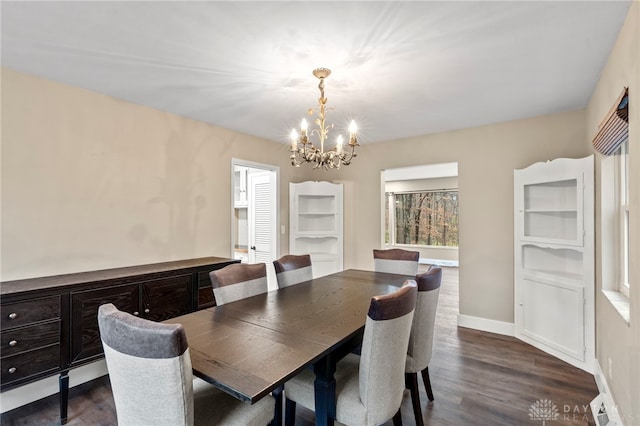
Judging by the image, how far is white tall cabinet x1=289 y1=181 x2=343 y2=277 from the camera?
15.9 ft

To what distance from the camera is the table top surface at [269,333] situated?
1.21 meters

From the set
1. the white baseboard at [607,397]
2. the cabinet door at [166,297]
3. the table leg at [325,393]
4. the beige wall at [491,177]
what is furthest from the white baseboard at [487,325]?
the cabinet door at [166,297]

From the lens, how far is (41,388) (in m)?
2.44

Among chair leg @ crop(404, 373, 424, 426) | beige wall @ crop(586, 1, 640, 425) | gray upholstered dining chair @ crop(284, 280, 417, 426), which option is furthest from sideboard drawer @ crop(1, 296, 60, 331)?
beige wall @ crop(586, 1, 640, 425)

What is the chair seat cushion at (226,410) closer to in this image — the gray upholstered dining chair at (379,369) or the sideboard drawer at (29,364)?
the gray upholstered dining chair at (379,369)

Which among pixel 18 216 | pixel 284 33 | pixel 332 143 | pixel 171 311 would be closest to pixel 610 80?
pixel 284 33

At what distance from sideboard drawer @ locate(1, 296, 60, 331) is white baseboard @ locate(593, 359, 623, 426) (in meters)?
3.71

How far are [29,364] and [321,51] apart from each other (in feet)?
9.29

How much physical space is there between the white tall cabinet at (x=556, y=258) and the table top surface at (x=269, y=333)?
191cm

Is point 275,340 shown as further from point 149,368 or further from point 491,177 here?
point 491,177

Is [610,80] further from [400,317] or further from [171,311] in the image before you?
[171,311]

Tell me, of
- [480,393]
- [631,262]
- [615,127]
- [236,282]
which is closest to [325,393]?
[236,282]

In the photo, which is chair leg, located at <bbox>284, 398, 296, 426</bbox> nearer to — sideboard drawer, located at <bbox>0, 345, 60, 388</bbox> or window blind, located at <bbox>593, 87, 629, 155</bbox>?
sideboard drawer, located at <bbox>0, 345, 60, 388</bbox>

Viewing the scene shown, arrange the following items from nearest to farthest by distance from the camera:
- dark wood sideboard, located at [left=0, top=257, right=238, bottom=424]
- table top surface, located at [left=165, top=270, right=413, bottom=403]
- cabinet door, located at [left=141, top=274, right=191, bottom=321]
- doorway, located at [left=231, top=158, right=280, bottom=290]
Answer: table top surface, located at [left=165, top=270, right=413, bottom=403] < dark wood sideboard, located at [left=0, top=257, right=238, bottom=424] < cabinet door, located at [left=141, top=274, right=191, bottom=321] < doorway, located at [left=231, top=158, right=280, bottom=290]
